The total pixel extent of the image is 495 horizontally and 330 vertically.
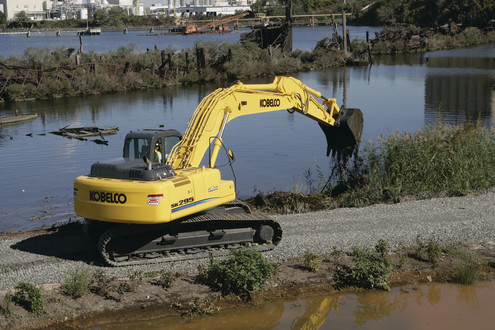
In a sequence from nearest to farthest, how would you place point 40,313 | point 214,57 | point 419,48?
1. point 40,313
2. point 214,57
3. point 419,48

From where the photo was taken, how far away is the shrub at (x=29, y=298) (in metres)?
12.0

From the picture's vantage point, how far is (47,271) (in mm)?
13562

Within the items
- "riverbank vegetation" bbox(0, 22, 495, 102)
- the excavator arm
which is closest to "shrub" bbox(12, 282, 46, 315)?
the excavator arm

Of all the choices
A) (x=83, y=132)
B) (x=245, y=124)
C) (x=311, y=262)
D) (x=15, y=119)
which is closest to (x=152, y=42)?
(x=15, y=119)

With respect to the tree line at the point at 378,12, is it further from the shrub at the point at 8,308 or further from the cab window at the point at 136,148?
the shrub at the point at 8,308

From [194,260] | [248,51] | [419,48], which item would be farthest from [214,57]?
[194,260]

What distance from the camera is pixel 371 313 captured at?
507 inches

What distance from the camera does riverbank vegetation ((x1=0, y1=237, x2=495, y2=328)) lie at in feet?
40.3

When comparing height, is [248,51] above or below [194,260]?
above

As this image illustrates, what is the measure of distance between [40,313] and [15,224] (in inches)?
281

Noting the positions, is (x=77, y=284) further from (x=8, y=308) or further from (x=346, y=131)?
(x=346, y=131)

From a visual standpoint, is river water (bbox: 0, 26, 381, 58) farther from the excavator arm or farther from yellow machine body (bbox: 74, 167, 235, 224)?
yellow machine body (bbox: 74, 167, 235, 224)

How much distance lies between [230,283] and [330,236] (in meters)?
3.34

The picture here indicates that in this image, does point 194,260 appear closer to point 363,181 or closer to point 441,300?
point 441,300
